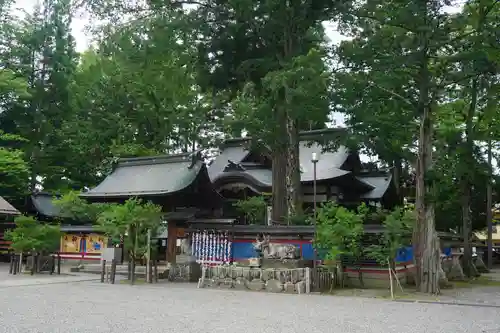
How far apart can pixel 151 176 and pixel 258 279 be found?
10132mm

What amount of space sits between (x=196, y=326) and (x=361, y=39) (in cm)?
1197

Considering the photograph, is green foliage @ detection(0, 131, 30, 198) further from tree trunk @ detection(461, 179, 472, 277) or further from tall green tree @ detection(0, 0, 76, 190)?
tree trunk @ detection(461, 179, 472, 277)

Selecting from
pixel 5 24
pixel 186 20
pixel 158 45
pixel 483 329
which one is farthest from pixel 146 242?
pixel 5 24

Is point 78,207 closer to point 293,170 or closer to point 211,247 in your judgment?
point 211,247

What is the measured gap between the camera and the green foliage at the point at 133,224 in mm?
17094

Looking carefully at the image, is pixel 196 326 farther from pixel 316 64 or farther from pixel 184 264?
pixel 184 264

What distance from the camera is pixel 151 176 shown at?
23.6m

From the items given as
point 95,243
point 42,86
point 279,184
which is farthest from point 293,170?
point 42,86

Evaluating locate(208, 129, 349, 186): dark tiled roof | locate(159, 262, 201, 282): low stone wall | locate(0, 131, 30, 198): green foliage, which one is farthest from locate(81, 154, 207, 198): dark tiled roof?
locate(0, 131, 30, 198): green foliage

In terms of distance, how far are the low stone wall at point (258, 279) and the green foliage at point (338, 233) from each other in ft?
3.41

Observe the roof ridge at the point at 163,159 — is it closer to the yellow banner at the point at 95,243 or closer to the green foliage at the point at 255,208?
the green foliage at the point at 255,208

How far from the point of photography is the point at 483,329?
8742 millimetres

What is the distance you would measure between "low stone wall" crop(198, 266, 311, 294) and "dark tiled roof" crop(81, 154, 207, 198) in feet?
18.4

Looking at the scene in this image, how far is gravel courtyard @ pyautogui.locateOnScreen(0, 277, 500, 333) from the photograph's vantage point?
8445 millimetres
